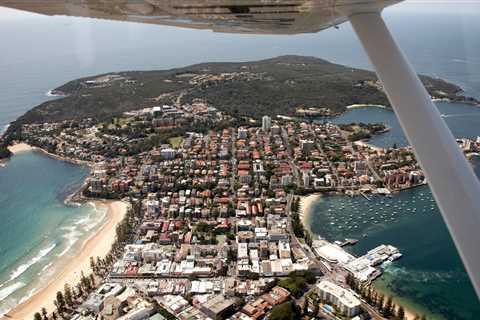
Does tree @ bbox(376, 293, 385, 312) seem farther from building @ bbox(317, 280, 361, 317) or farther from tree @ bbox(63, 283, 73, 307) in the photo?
tree @ bbox(63, 283, 73, 307)

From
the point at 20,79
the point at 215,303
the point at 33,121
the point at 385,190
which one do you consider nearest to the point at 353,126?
the point at 385,190

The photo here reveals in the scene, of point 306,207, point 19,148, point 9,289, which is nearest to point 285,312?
point 306,207

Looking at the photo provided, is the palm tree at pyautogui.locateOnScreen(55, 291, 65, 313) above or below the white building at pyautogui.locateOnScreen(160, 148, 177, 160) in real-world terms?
below

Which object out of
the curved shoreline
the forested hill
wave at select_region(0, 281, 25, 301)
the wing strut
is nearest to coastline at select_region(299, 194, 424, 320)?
the curved shoreline

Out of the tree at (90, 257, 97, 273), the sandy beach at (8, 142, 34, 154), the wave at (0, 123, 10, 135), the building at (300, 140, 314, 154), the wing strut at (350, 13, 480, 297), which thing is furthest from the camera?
the wave at (0, 123, 10, 135)

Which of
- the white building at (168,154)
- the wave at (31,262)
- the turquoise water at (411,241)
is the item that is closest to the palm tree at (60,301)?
the wave at (31,262)

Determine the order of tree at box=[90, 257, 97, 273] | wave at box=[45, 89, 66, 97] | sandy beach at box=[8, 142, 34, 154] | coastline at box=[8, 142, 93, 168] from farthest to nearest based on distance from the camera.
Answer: wave at box=[45, 89, 66, 97] < sandy beach at box=[8, 142, 34, 154] < coastline at box=[8, 142, 93, 168] < tree at box=[90, 257, 97, 273]
